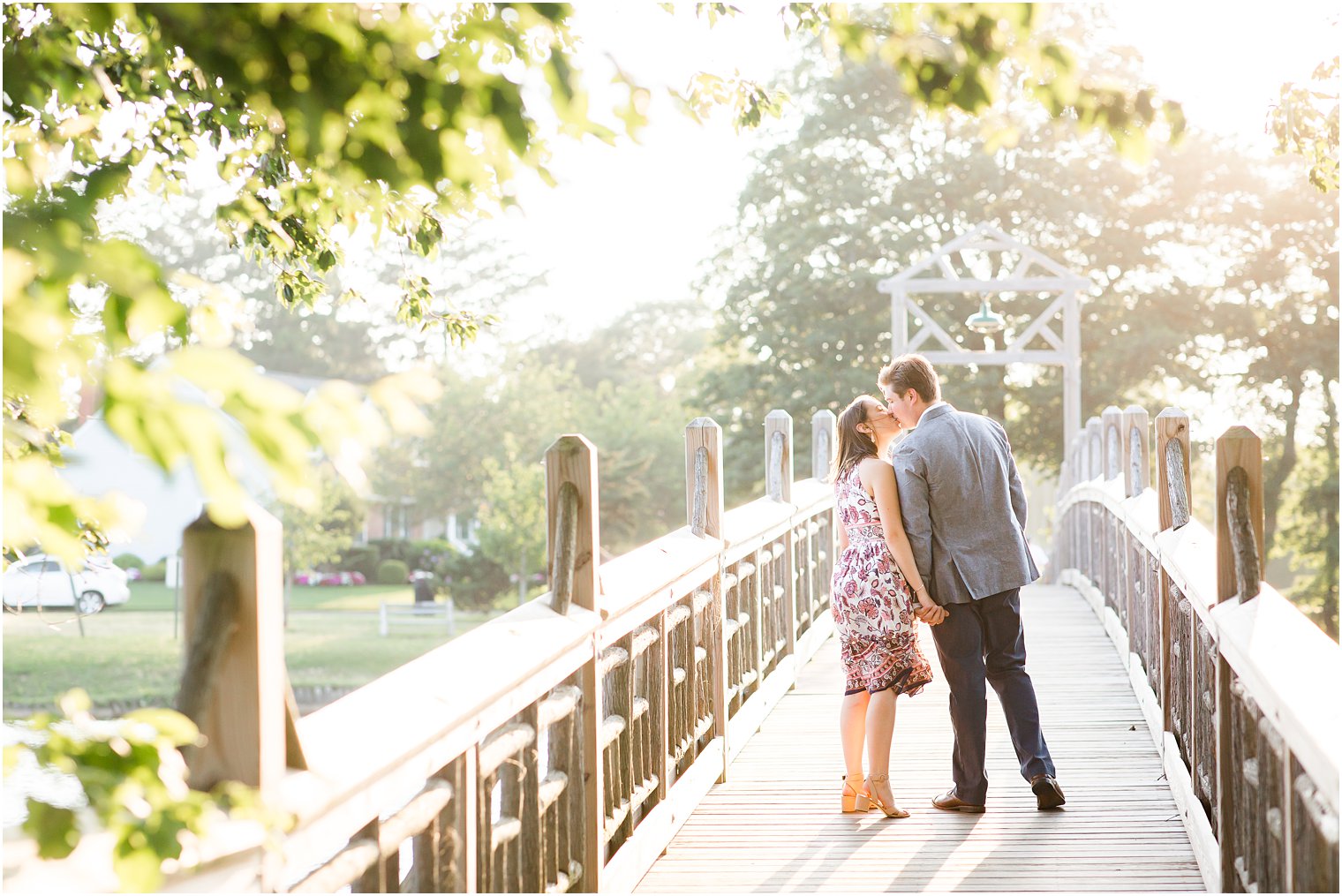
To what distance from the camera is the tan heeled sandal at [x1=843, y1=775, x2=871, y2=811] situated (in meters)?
5.14

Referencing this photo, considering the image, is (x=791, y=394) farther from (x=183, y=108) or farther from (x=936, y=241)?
(x=183, y=108)

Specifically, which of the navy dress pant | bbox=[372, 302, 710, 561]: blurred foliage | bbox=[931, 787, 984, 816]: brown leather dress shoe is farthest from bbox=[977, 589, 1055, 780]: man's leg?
bbox=[372, 302, 710, 561]: blurred foliage

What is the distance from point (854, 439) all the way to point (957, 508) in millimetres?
444

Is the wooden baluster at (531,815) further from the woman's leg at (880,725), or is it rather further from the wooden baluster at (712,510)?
the wooden baluster at (712,510)

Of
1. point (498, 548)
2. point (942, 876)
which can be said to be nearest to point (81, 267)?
point (942, 876)

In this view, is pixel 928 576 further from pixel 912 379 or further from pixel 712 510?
pixel 712 510

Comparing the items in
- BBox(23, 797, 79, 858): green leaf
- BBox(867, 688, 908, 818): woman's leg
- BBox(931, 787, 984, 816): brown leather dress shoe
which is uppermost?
BBox(23, 797, 79, 858): green leaf

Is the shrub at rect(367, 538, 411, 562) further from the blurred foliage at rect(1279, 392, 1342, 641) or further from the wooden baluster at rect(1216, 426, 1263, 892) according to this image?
the wooden baluster at rect(1216, 426, 1263, 892)

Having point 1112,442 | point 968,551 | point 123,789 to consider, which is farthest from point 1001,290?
point 123,789

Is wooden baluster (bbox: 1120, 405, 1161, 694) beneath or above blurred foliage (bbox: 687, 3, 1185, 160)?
beneath

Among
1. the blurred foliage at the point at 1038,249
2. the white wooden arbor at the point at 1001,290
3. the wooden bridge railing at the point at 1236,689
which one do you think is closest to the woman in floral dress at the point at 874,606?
the wooden bridge railing at the point at 1236,689

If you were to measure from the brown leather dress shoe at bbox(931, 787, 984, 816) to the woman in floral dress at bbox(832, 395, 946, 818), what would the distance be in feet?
0.53

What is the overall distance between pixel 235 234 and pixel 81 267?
3847mm

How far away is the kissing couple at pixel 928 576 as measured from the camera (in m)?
4.87
